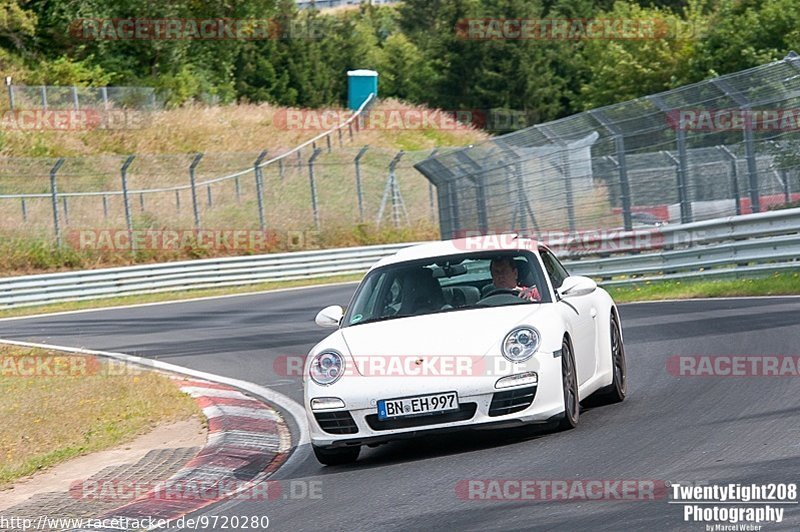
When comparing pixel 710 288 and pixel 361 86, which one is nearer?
pixel 710 288

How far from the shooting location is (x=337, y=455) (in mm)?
8414

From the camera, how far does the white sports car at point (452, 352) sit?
8.00 m

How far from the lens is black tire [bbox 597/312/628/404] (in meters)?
9.71

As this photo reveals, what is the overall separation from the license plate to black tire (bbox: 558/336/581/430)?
770 mm

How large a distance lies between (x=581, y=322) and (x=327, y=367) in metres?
Result: 1.95

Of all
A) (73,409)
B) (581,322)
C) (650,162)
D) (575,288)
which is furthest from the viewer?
(650,162)

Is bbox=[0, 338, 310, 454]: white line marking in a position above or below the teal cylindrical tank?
below

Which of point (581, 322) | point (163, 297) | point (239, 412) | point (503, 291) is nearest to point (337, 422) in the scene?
point (503, 291)

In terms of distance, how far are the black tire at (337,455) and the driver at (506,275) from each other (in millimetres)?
1619

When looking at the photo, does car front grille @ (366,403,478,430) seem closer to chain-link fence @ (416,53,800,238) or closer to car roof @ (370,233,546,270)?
car roof @ (370,233,546,270)

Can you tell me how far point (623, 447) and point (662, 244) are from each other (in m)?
12.6

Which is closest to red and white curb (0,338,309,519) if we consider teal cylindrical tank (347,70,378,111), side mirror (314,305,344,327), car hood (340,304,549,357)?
side mirror (314,305,344,327)

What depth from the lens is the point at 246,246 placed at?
3744 cm

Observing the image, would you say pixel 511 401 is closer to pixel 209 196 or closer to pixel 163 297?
pixel 163 297
